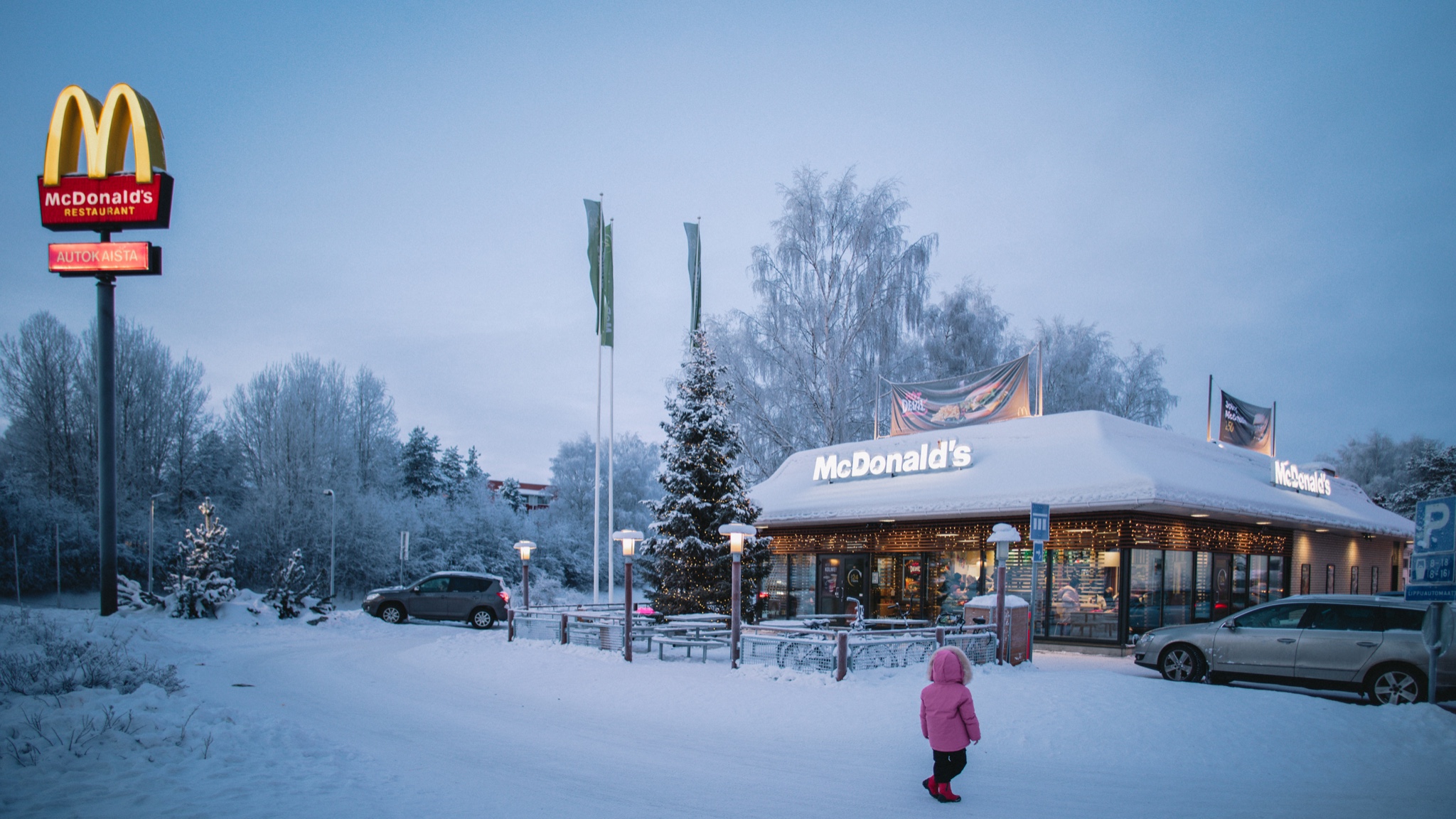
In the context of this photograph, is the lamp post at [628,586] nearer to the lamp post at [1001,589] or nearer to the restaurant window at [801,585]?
the lamp post at [1001,589]

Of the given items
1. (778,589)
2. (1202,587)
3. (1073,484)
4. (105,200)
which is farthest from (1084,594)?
(105,200)

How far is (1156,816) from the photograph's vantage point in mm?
6504

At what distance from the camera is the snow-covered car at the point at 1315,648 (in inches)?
438

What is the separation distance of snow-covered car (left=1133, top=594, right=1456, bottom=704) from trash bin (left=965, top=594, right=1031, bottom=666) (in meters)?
1.81

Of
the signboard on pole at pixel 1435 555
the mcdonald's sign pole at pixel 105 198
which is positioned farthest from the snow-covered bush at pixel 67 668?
the signboard on pole at pixel 1435 555

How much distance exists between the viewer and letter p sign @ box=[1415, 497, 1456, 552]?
974 centimetres

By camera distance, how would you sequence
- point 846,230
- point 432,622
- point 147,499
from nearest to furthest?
1. point 432,622
2. point 846,230
3. point 147,499

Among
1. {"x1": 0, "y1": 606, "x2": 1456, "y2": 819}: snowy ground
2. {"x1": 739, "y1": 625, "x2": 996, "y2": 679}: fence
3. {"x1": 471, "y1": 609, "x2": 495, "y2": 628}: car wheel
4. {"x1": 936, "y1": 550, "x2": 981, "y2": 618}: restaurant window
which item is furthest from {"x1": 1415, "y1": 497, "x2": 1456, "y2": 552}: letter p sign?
{"x1": 471, "y1": 609, "x2": 495, "y2": 628}: car wheel

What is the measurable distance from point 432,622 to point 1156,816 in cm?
2304

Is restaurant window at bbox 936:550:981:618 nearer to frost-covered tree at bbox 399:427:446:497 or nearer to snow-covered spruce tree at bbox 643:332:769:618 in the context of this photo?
snow-covered spruce tree at bbox 643:332:769:618

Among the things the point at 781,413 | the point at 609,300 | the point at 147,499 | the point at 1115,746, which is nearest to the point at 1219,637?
the point at 1115,746

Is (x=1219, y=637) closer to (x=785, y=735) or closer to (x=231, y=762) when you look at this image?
(x=785, y=735)

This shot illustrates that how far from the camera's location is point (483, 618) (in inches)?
953

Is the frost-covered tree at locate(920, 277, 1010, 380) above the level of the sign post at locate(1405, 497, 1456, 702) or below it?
above
